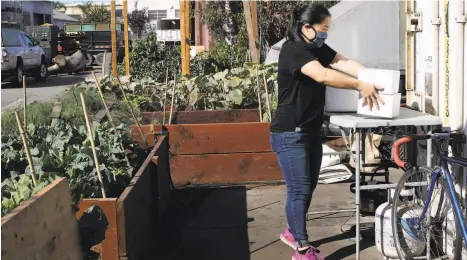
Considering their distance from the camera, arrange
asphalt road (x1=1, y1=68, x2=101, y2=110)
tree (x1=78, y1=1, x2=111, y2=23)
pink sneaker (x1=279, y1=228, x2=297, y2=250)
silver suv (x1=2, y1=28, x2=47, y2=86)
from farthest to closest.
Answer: tree (x1=78, y1=1, x2=111, y2=23), silver suv (x1=2, y1=28, x2=47, y2=86), asphalt road (x1=1, y1=68, x2=101, y2=110), pink sneaker (x1=279, y1=228, x2=297, y2=250)

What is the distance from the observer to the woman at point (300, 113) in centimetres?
432

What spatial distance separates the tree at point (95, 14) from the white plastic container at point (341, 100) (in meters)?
45.3

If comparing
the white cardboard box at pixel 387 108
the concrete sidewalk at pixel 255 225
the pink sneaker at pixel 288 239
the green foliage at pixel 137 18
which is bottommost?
the concrete sidewalk at pixel 255 225

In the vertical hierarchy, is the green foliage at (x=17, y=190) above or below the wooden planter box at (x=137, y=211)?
above

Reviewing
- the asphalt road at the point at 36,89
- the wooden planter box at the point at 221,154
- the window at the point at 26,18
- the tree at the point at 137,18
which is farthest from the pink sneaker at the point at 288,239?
the window at the point at 26,18

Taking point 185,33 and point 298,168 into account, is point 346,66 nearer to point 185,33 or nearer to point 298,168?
point 298,168

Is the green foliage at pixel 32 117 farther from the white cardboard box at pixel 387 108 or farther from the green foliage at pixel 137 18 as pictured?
the green foliage at pixel 137 18

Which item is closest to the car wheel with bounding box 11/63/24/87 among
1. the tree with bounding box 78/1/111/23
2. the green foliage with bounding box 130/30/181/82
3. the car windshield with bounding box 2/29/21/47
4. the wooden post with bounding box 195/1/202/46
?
the car windshield with bounding box 2/29/21/47

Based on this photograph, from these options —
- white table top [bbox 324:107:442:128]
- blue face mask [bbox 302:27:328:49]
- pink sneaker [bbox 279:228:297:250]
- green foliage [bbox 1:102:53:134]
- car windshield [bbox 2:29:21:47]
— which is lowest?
pink sneaker [bbox 279:228:297:250]

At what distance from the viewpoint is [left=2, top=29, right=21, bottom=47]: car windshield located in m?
21.3

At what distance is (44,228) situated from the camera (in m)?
2.75

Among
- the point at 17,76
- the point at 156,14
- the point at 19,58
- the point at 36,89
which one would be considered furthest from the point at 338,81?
the point at 156,14

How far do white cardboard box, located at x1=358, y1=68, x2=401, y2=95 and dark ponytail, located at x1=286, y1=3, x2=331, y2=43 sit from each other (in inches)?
18.9

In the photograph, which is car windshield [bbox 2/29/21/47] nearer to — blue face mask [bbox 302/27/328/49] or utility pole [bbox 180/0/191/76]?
utility pole [bbox 180/0/191/76]
